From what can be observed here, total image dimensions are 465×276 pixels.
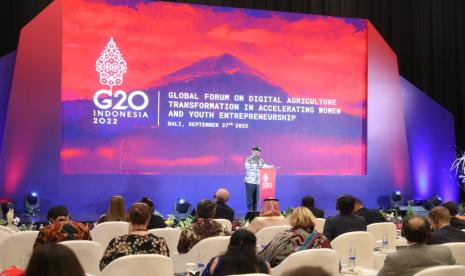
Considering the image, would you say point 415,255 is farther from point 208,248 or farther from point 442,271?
point 208,248

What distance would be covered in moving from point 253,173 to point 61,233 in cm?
699

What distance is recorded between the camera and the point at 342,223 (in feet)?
17.0

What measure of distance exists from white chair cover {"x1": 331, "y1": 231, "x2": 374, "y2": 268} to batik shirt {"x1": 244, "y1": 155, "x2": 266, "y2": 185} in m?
6.09

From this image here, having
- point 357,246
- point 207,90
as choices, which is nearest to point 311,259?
point 357,246

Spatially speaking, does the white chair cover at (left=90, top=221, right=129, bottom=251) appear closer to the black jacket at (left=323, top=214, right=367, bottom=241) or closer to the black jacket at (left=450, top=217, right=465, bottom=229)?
the black jacket at (left=323, top=214, right=367, bottom=241)

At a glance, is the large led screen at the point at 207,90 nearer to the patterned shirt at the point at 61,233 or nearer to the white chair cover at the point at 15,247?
the white chair cover at the point at 15,247

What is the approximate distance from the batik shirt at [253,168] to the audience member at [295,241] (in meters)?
6.72

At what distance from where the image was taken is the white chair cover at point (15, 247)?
14.0 ft

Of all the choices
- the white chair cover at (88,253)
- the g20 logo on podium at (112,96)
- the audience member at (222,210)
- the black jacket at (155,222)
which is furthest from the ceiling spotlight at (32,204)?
the white chair cover at (88,253)

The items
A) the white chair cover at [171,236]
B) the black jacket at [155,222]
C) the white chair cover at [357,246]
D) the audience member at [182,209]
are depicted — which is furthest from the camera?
the audience member at [182,209]

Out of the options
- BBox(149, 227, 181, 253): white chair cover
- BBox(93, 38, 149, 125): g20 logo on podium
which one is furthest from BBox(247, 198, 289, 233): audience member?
BBox(93, 38, 149, 125): g20 logo on podium

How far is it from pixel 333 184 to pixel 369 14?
15.3 feet

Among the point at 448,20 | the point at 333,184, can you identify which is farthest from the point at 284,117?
the point at 448,20

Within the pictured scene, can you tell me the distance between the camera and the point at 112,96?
1086cm
